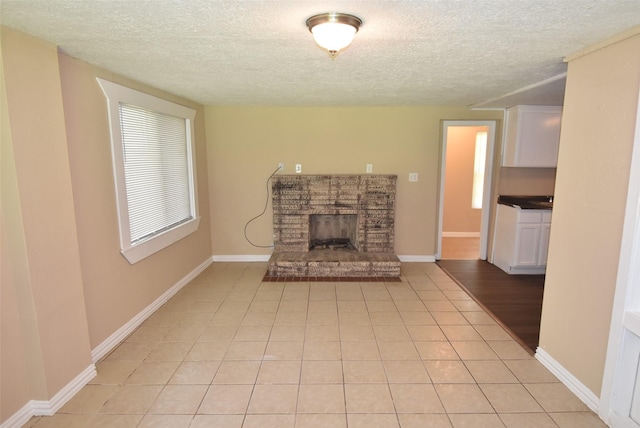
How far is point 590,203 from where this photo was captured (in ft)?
6.61

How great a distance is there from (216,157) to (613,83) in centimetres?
407

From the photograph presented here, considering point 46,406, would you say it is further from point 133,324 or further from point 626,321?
point 626,321

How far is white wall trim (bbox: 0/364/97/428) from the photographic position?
1.83m

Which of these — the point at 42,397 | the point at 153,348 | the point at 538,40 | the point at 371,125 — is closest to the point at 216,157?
the point at 371,125

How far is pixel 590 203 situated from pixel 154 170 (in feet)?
11.3

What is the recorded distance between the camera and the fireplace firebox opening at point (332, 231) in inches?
186

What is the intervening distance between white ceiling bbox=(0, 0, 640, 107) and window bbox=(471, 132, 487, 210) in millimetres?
2285

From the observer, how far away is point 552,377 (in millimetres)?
2258

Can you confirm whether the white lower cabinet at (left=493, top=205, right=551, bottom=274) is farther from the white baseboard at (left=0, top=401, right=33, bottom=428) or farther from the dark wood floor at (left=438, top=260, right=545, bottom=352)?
the white baseboard at (left=0, top=401, right=33, bottom=428)

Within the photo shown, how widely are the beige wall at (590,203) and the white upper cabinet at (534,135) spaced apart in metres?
2.15

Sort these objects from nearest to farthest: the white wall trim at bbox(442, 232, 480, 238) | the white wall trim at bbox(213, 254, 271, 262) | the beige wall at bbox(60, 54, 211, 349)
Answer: the beige wall at bbox(60, 54, 211, 349)
the white wall trim at bbox(213, 254, 271, 262)
the white wall trim at bbox(442, 232, 480, 238)

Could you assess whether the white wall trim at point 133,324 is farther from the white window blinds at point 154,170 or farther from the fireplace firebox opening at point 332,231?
the fireplace firebox opening at point 332,231

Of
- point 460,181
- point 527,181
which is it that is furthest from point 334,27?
point 460,181

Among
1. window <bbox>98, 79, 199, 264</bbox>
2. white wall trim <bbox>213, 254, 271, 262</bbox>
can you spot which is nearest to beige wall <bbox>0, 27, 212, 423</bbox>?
window <bbox>98, 79, 199, 264</bbox>
